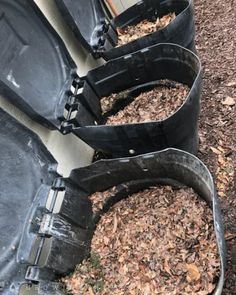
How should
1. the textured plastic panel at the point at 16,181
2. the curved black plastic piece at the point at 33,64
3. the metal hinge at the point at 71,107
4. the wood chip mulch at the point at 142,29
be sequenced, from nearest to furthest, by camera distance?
the textured plastic panel at the point at 16,181 → the curved black plastic piece at the point at 33,64 → the metal hinge at the point at 71,107 → the wood chip mulch at the point at 142,29

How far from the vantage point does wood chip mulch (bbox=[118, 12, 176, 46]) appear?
288 cm

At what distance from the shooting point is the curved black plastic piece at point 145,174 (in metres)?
1.87

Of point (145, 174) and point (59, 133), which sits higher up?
point (59, 133)

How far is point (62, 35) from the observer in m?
2.57

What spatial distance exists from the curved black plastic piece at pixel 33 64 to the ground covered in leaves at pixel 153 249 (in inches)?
22.3

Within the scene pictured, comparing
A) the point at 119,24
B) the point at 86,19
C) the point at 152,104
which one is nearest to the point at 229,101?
the point at 152,104

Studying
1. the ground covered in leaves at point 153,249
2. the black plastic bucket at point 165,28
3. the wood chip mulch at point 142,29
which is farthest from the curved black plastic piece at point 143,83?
the wood chip mulch at point 142,29

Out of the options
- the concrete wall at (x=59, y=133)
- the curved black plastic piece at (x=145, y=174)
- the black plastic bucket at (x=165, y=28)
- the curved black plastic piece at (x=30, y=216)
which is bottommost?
the curved black plastic piece at (x=30, y=216)

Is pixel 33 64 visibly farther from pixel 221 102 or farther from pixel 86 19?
pixel 221 102

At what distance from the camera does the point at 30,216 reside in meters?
1.83

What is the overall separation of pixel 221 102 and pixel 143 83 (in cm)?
52

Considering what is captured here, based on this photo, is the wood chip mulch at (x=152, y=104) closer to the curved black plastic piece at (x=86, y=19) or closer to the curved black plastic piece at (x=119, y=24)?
the curved black plastic piece at (x=119, y=24)

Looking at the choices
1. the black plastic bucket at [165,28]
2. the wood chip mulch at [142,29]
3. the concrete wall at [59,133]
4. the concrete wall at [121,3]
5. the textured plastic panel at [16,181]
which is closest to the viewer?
the textured plastic panel at [16,181]

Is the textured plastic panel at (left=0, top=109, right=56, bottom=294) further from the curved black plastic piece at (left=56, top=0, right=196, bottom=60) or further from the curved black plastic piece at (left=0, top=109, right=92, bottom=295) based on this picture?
the curved black plastic piece at (left=56, top=0, right=196, bottom=60)
